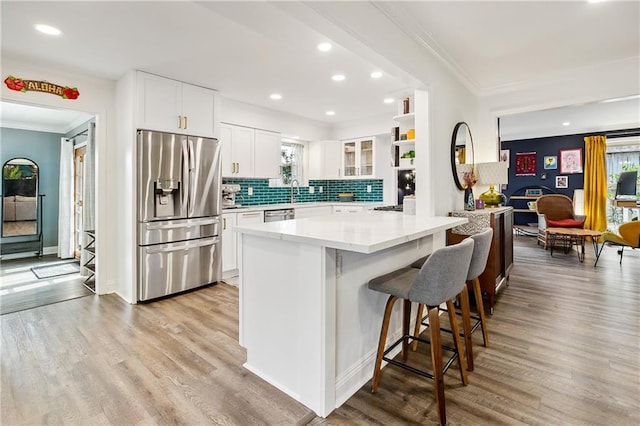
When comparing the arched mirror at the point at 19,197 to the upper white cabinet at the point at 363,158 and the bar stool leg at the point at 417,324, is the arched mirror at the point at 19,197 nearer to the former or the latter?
the upper white cabinet at the point at 363,158

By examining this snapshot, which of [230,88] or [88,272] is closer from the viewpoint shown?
[230,88]

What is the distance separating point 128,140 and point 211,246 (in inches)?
59.1

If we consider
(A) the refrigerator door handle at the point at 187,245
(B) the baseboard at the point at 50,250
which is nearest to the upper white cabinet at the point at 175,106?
(A) the refrigerator door handle at the point at 187,245

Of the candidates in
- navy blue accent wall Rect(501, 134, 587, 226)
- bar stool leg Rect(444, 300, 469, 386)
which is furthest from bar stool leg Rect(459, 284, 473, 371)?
navy blue accent wall Rect(501, 134, 587, 226)

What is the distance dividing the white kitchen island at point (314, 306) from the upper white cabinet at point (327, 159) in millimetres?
4034

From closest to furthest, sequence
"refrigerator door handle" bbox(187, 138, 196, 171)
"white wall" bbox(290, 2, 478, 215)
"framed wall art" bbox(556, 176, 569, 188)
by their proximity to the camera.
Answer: "white wall" bbox(290, 2, 478, 215)
"refrigerator door handle" bbox(187, 138, 196, 171)
"framed wall art" bbox(556, 176, 569, 188)

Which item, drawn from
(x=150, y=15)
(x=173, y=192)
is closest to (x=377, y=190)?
(x=173, y=192)

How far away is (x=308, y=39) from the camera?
2156 millimetres

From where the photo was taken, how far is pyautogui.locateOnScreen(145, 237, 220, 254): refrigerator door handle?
3559 mm

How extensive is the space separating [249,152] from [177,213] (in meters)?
1.58

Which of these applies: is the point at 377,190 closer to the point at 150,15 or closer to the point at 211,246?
the point at 211,246

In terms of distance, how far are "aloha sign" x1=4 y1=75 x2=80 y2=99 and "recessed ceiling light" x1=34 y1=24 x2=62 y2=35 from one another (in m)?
0.82

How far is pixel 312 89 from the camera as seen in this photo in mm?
4090

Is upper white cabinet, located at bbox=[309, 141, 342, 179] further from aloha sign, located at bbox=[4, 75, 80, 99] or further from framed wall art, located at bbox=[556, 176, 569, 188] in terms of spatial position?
framed wall art, located at bbox=[556, 176, 569, 188]
